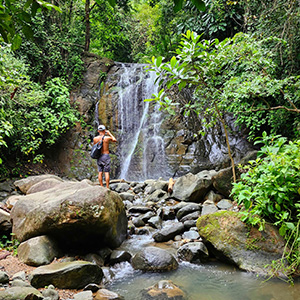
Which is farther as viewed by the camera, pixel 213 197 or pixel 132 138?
pixel 132 138

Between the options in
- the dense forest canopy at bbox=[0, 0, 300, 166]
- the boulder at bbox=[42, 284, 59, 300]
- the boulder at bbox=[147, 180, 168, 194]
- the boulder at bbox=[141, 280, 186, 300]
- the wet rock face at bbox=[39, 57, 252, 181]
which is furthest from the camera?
the wet rock face at bbox=[39, 57, 252, 181]

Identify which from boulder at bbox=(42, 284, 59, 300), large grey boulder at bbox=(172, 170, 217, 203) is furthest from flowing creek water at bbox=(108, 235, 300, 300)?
large grey boulder at bbox=(172, 170, 217, 203)

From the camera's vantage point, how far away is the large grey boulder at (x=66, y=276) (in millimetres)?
2982

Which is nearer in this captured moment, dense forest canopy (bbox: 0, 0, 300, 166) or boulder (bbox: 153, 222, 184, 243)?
boulder (bbox: 153, 222, 184, 243)

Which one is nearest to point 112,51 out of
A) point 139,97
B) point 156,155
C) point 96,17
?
point 96,17

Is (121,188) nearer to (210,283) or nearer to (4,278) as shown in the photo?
(210,283)

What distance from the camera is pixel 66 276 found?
3.04m

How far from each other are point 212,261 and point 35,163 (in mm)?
8074

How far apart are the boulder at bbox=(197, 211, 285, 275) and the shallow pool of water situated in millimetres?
168

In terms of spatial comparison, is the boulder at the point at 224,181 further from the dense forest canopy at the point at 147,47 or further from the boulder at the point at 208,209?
the dense forest canopy at the point at 147,47

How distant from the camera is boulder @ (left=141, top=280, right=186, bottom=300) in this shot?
296 cm

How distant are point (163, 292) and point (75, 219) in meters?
1.62

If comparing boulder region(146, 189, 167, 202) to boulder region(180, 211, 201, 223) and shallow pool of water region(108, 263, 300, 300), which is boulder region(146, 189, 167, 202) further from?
shallow pool of water region(108, 263, 300, 300)

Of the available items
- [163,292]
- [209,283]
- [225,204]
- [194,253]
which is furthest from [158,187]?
[163,292]
